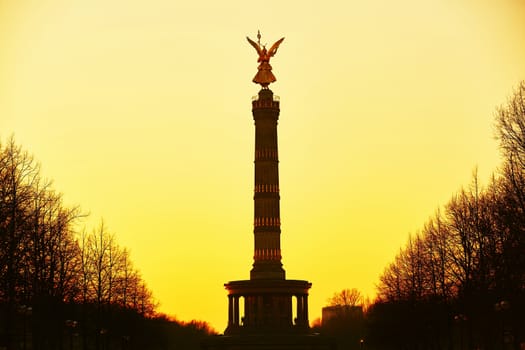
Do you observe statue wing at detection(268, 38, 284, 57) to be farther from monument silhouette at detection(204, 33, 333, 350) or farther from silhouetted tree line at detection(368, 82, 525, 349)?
silhouetted tree line at detection(368, 82, 525, 349)

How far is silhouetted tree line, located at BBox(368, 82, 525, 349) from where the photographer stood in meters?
60.4

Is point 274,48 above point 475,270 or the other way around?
above

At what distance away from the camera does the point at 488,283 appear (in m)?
71.7

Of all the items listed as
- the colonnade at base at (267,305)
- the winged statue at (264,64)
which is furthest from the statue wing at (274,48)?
the colonnade at base at (267,305)

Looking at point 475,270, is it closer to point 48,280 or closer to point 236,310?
point 48,280

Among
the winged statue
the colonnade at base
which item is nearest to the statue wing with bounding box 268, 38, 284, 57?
the winged statue

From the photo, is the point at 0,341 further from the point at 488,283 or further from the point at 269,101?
the point at 269,101

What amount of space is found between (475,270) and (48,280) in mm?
27069

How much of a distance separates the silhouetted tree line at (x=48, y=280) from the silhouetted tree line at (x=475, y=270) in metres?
24.7

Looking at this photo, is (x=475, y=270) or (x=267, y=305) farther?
(x=267, y=305)

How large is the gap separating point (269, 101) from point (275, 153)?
6.86m

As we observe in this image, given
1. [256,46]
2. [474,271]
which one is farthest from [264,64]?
[474,271]

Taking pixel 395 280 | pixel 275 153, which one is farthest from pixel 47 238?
pixel 275 153

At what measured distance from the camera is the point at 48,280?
2731 inches
